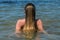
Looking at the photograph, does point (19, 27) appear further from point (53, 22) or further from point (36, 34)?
point (53, 22)

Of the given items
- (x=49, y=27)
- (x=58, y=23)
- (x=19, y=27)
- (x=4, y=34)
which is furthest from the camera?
(x=58, y=23)

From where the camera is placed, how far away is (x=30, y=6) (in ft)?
18.7

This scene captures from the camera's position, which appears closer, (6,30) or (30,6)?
(30,6)

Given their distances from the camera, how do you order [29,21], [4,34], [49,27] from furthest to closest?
[49,27], [4,34], [29,21]

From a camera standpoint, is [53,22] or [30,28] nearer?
[30,28]

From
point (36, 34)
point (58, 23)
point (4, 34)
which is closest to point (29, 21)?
point (36, 34)

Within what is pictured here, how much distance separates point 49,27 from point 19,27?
1.95 m

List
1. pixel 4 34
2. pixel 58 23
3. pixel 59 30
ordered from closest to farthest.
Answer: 1. pixel 4 34
2. pixel 59 30
3. pixel 58 23

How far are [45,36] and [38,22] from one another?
45 centimetres

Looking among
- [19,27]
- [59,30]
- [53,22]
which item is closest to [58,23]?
[53,22]

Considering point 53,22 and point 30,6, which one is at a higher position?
point 30,6

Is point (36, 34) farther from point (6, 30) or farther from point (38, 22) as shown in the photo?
point (6, 30)

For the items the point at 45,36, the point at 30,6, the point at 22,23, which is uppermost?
the point at 30,6

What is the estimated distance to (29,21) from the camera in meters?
5.66
